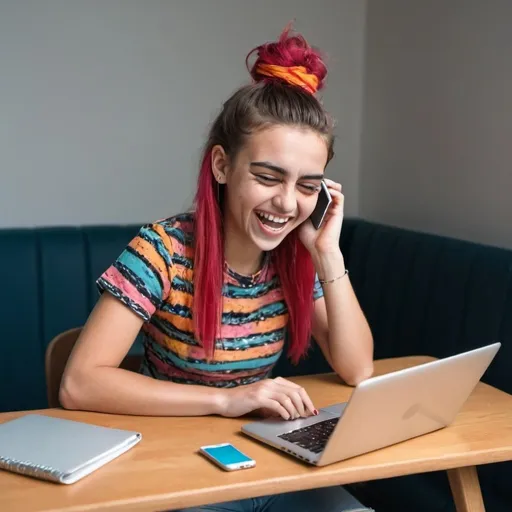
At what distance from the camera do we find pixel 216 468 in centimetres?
109

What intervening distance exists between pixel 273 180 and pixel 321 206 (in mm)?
215

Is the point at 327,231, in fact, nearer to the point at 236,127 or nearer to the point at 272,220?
the point at 272,220

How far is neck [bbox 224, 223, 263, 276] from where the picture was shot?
154cm

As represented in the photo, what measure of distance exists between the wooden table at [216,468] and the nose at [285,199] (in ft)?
1.16

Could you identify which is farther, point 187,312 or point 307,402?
point 187,312

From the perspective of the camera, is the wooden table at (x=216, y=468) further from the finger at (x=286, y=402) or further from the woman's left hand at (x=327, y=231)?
the woman's left hand at (x=327, y=231)

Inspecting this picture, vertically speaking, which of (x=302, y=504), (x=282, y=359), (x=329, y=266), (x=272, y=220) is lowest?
(x=282, y=359)

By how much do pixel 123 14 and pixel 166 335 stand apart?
1420mm

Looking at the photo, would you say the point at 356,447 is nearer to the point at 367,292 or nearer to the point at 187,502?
the point at 187,502

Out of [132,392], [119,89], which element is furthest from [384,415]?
[119,89]

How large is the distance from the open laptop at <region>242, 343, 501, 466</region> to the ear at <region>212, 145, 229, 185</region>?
0.49m

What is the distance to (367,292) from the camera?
7.91 feet

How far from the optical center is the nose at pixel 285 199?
1.43 meters

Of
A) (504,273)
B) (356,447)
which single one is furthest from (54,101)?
(356,447)
